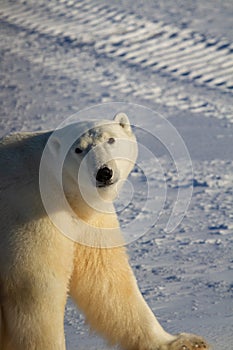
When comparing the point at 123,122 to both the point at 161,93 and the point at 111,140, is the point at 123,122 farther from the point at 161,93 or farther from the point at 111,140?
the point at 161,93

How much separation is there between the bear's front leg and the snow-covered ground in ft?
0.84

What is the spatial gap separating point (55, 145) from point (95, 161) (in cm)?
22

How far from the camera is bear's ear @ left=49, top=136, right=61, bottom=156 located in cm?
333

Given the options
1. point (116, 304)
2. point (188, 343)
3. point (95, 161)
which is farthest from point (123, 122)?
point (188, 343)

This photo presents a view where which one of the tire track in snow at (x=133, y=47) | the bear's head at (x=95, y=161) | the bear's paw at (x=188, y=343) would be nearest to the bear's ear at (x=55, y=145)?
the bear's head at (x=95, y=161)

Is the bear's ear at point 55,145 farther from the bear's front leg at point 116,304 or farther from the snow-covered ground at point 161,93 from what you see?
the snow-covered ground at point 161,93

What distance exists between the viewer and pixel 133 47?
871cm

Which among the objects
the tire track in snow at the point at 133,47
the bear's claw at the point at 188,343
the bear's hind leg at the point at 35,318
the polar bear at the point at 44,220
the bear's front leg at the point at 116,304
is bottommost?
the tire track in snow at the point at 133,47

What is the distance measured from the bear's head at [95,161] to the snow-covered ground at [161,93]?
2.84ft

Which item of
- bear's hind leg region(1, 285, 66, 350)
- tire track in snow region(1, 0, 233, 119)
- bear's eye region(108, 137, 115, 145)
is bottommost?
tire track in snow region(1, 0, 233, 119)

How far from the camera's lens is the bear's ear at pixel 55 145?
3330 mm

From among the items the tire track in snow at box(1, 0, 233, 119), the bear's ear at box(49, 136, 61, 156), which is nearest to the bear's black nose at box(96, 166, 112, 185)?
the bear's ear at box(49, 136, 61, 156)

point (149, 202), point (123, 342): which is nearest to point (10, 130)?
point (149, 202)

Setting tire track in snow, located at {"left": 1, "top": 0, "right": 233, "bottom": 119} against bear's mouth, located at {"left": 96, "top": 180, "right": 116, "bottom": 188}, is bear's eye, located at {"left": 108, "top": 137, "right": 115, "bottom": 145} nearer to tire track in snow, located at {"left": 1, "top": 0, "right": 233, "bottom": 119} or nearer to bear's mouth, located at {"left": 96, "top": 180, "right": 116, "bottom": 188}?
bear's mouth, located at {"left": 96, "top": 180, "right": 116, "bottom": 188}
